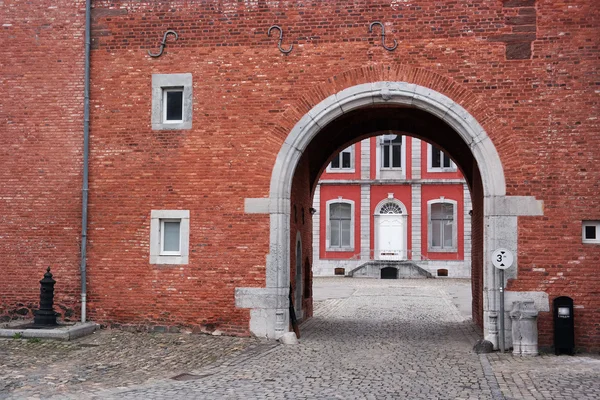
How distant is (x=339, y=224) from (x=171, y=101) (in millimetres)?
26962

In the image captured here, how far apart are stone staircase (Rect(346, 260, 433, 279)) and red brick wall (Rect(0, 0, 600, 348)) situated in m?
26.6

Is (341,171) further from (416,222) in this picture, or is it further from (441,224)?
(441,224)

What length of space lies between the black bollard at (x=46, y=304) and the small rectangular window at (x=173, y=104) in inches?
128

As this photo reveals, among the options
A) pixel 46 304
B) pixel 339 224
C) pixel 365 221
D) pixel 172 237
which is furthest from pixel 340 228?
pixel 46 304

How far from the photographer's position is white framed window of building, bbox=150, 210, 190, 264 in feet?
41.6

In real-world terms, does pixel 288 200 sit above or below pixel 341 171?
below

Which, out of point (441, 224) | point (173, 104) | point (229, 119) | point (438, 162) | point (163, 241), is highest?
point (438, 162)

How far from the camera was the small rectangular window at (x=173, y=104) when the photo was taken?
13.0m

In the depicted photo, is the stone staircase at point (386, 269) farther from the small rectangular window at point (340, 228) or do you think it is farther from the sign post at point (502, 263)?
the sign post at point (502, 263)

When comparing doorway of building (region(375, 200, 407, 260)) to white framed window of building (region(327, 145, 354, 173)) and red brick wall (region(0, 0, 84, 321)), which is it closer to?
white framed window of building (region(327, 145, 354, 173))

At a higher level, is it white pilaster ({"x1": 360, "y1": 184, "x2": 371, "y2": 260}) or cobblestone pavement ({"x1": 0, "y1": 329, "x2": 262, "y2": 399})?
white pilaster ({"x1": 360, "y1": 184, "x2": 371, "y2": 260})

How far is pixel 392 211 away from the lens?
128ft

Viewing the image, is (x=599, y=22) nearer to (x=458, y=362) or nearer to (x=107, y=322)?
(x=458, y=362)

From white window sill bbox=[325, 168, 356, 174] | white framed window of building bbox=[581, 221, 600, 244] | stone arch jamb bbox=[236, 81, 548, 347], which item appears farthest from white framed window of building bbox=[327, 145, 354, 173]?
white framed window of building bbox=[581, 221, 600, 244]
